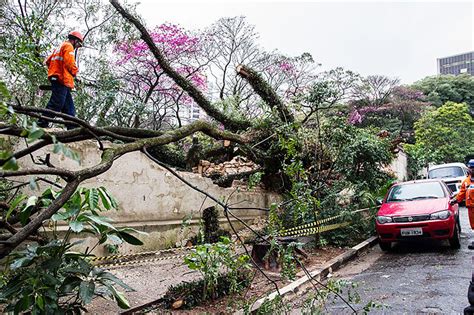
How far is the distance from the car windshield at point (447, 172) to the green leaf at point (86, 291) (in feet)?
56.9

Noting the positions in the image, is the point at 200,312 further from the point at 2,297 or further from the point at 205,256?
the point at 2,297

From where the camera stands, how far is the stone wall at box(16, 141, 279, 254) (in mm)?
6109

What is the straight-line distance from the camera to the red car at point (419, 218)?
6949mm

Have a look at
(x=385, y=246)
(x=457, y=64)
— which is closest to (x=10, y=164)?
(x=385, y=246)

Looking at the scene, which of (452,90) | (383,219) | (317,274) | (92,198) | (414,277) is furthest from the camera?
(452,90)

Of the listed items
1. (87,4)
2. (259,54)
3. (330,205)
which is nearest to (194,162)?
(330,205)

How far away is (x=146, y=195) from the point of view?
22.5ft

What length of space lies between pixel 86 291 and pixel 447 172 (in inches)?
693

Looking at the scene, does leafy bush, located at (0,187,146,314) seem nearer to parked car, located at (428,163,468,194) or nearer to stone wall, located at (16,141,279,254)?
stone wall, located at (16,141,279,254)

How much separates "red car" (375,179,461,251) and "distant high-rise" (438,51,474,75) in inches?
2506

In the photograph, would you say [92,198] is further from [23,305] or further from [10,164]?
[10,164]

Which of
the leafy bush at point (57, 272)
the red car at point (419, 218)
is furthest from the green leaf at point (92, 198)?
the red car at point (419, 218)

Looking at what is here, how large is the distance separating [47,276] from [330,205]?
671 centimetres

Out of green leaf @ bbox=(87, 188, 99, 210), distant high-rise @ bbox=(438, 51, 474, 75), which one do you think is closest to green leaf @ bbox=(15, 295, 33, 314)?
green leaf @ bbox=(87, 188, 99, 210)
